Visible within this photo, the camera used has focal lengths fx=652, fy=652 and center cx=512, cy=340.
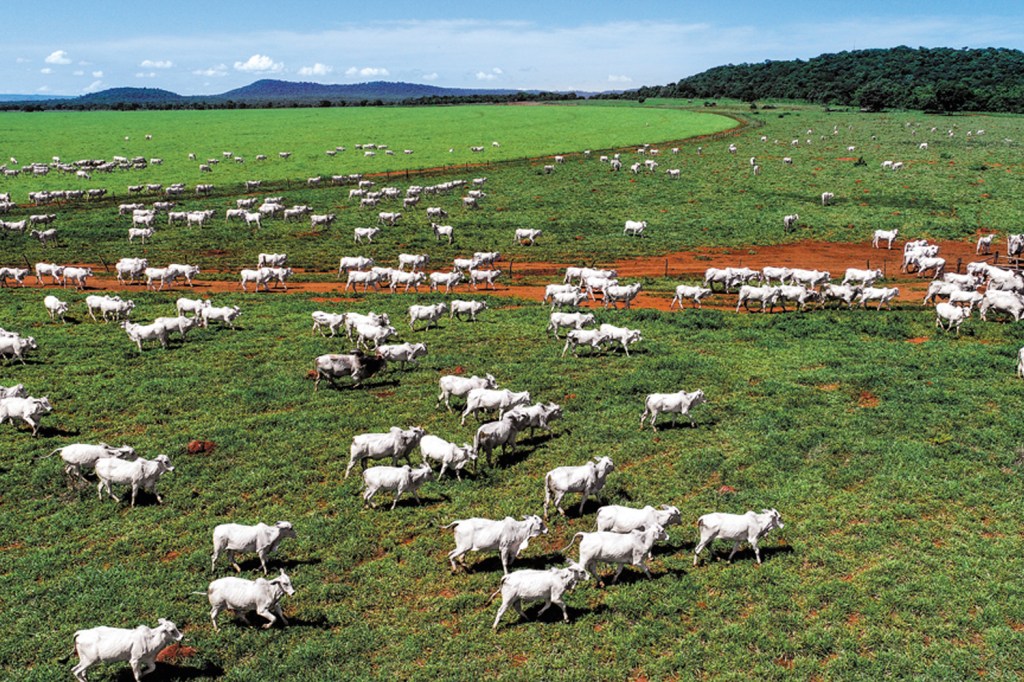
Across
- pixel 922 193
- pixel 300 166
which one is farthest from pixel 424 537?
pixel 300 166

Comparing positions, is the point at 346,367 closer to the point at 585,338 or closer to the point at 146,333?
the point at 585,338

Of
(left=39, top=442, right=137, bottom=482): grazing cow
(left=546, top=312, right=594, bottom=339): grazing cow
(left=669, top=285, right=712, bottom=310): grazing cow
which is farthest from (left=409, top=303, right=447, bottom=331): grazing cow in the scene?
(left=39, top=442, right=137, bottom=482): grazing cow

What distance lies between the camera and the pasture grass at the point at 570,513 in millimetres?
11906

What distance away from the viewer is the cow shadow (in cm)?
1123

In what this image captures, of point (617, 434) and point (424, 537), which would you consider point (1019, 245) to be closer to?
point (617, 434)

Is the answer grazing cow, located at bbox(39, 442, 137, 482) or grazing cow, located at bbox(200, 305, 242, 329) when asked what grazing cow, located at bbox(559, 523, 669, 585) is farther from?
grazing cow, located at bbox(200, 305, 242, 329)

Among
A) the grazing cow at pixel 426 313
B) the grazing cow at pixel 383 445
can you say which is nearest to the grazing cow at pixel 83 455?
the grazing cow at pixel 383 445

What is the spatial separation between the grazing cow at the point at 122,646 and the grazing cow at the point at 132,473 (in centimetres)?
581

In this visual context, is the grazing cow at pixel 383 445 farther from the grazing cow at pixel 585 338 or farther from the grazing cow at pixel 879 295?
the grazing cow at pixel 879 295

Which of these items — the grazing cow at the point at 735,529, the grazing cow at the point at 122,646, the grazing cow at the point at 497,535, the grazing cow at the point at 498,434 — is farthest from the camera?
the grazing cow at the point at 498,434

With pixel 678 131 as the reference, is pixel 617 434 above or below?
below

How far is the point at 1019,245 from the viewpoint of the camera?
42.3 meters

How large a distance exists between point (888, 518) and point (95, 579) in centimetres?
1797

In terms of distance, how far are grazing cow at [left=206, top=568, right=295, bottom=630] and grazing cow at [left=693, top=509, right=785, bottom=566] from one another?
8683 mm
